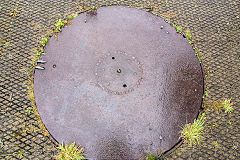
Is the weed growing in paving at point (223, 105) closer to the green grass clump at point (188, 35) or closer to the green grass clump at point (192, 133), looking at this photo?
the green grass clump at point (192, 133)

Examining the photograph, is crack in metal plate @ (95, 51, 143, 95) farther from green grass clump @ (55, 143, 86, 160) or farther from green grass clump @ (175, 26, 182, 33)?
green grass clump @ (175, 26, 182, 33)

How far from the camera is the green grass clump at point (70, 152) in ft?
8.27

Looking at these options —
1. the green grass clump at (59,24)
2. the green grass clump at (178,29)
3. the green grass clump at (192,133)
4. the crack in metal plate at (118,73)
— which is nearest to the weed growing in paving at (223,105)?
the green grass clump at (192,133)

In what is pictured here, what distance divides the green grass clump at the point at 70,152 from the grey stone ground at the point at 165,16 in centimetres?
13

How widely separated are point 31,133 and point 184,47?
2367 millimetres

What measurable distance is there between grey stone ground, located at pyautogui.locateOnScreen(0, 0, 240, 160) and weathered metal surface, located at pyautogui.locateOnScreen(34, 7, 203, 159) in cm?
22

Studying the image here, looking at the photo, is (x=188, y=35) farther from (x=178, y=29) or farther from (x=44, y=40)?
(x=44, y=40)

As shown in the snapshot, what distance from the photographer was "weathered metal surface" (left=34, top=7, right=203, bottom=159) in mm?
2641

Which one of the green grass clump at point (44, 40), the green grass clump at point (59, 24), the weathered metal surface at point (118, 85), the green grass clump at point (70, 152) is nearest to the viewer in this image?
the green grass clump at point (70, 152)

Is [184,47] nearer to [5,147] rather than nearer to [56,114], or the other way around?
[56,114]

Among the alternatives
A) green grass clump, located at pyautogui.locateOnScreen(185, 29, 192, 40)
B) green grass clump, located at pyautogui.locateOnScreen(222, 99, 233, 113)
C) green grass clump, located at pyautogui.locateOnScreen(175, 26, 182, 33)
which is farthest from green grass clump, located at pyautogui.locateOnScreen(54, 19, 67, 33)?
green grass clump, located at pyautogui.locateOnScreen(222, 99, 233, 113)

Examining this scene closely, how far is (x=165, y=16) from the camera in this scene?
369cm

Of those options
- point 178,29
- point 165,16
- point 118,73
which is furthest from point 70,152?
point 165,16

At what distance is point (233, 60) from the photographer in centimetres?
334
